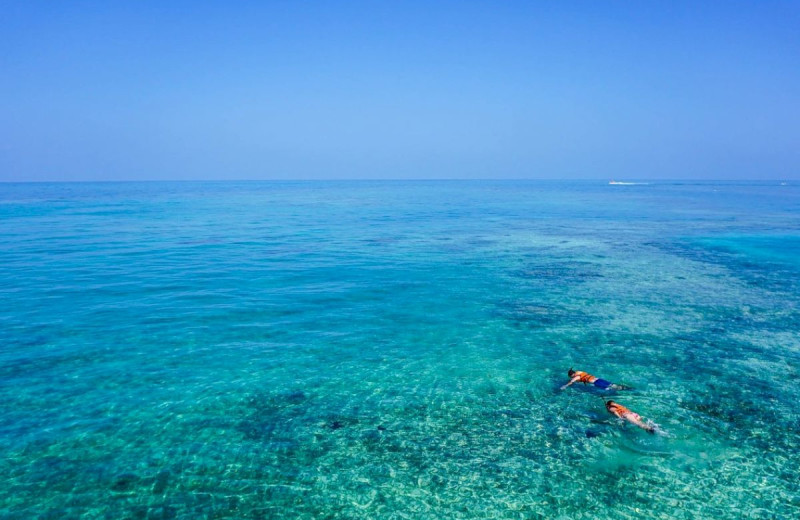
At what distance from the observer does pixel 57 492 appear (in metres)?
8.27

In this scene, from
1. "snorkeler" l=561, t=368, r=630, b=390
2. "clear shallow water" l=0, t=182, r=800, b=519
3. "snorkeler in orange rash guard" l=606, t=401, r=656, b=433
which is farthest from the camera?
"snorkeler" l=561, t=368, r=630, b=390

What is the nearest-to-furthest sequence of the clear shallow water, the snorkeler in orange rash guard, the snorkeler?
the clear shallow water < the snorkeler in orange rash guard < the snorkeler

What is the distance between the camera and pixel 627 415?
10.7m

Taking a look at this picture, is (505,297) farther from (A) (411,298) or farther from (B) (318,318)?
(B) (318,318)

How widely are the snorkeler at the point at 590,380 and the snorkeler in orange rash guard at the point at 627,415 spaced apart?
1.04 meters

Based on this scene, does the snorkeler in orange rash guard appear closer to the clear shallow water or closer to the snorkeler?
the clear shallow water

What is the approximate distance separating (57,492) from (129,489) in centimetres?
116

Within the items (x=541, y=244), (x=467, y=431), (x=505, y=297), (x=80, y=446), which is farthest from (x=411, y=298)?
(x=541, y=244)

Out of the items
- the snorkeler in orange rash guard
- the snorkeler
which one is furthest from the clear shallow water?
the snorkeler

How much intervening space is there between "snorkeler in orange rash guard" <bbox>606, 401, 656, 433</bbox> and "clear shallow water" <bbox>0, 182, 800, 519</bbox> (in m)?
0.38

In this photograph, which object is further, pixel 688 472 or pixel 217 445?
pixel 217 445

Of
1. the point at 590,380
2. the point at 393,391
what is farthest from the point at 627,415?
the point at 393,391

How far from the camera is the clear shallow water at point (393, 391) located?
8.42 metres

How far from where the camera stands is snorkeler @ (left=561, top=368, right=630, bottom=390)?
40.1ft
